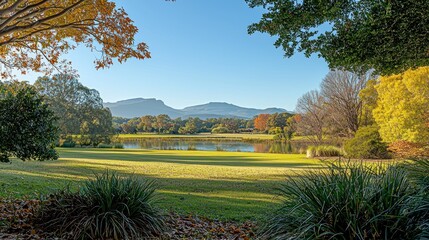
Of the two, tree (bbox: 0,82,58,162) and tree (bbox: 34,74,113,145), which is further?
tree (bbox: 34,74,113,145)

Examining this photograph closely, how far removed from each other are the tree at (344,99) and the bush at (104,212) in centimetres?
3085

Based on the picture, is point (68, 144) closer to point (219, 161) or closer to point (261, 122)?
point (219, 161)

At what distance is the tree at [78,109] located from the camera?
47875 mm

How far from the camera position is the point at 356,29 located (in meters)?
7.08

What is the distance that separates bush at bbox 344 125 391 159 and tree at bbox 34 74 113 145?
121ft

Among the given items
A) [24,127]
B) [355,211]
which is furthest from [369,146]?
[24,127]

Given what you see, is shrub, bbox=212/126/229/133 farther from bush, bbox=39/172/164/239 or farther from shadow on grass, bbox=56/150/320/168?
bush, bbox=39/172/164/239

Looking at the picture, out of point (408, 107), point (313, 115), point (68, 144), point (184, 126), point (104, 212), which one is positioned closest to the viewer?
point (104, 212)

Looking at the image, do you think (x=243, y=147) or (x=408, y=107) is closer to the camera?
(x=408, y=107)

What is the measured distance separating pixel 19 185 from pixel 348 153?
2322 centimetres

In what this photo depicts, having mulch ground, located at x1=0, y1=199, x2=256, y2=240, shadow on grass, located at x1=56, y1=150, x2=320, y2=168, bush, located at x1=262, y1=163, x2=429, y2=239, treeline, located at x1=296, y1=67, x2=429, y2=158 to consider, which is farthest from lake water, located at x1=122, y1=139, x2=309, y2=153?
bush, located at x1=262, y1=163, x2=429, y2=239

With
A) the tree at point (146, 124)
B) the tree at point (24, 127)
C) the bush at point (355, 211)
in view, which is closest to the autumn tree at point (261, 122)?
the tree at point (146, 124)

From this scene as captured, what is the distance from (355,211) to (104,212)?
3.58 meters

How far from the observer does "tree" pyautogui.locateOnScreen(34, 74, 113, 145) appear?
157 ft
